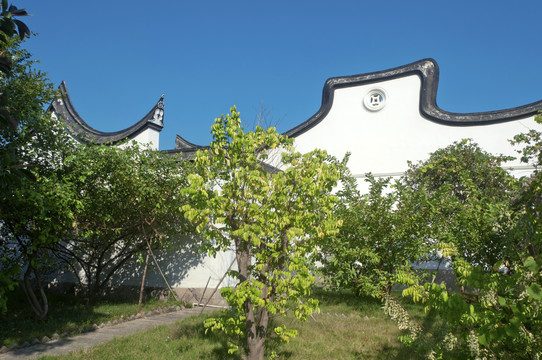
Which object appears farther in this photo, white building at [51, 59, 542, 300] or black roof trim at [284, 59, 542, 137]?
white building at [51, 59, 542, 300]

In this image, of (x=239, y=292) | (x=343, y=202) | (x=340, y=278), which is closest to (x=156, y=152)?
(x=343, y=202)

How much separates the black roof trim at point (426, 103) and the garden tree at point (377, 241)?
687cm

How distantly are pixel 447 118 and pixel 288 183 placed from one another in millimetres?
12191

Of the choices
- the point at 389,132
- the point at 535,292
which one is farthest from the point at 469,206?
the point at 535,292

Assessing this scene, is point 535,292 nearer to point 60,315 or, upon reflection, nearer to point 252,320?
point 252,320

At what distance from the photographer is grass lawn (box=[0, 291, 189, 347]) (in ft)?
26.4

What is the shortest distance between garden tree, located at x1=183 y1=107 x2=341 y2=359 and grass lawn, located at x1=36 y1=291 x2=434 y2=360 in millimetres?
1364

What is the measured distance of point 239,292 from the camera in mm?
4805

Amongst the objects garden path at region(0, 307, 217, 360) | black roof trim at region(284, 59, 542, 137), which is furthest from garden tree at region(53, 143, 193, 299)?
black roof trim at region(284, 59, 542, 137)

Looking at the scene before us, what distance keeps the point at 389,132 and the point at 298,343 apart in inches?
455

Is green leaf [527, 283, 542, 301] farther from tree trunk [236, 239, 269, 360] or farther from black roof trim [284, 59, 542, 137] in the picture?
black roof trim [284, 59, 542, 137]

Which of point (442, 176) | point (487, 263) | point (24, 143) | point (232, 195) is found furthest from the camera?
point (442, 176)

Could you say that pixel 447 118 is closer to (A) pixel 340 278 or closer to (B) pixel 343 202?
(B) pixel 343 202

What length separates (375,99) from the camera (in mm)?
17234
